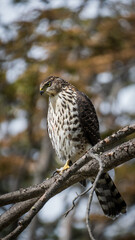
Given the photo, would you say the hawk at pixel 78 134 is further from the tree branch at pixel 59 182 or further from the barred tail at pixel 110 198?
the tree branch at pixel 59 182

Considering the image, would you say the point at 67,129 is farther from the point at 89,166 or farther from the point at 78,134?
the point at 89,166

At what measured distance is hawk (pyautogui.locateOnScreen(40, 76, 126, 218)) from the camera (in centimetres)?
558

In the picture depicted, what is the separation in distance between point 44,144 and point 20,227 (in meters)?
7.02

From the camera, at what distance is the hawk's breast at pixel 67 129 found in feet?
18.5

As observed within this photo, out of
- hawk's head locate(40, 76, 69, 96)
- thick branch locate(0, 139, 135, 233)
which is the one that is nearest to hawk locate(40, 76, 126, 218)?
hawk's head locate(40, 76, 69, 96)

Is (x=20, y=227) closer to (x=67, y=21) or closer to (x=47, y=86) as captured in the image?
(x=47, y=86)

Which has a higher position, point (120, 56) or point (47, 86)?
point (120, 56)

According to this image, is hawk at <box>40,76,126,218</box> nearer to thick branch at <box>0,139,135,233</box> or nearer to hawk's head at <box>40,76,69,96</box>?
hawk's head at <box>40,76,69,96</box>

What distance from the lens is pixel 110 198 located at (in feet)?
18.3

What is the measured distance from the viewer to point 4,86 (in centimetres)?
1014

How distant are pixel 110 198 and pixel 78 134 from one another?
0.92m

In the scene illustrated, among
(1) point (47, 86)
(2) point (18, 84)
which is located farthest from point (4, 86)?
(1) point (47, 86)

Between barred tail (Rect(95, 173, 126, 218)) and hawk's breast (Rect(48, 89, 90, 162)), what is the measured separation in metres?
0.49

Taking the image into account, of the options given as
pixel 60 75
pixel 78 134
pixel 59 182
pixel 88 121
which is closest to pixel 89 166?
pixel 59 182
